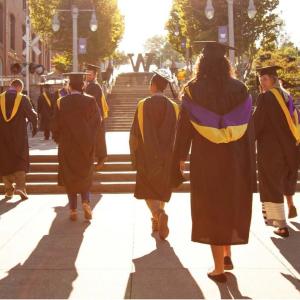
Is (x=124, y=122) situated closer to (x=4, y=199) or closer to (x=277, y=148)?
(x=4, y=199)

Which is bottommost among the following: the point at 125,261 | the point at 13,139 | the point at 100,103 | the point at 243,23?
the point at 125,261

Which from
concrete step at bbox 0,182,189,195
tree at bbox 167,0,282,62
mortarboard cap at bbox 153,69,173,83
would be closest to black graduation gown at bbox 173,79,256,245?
mortarboard cap at bbox 153,69,173,83

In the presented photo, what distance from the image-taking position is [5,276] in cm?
472

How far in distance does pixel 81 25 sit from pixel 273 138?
39.3 m

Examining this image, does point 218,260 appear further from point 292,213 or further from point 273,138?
point 292,213

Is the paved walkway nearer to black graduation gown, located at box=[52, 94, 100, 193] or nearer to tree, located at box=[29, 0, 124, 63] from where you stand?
black graduation gown, located at box=[52, 94, 100, 193]

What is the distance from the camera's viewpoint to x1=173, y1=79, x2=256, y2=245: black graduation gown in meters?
4.56

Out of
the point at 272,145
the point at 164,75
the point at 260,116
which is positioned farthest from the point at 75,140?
the point at 272,145

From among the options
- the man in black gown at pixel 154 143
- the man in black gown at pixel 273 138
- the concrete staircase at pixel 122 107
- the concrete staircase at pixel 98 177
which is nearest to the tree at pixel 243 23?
the concrete staircase at pixel 122 107

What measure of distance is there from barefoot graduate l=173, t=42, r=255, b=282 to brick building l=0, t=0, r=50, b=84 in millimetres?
35308

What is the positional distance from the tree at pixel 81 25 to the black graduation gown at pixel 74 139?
121ft

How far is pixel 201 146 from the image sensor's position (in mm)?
4652

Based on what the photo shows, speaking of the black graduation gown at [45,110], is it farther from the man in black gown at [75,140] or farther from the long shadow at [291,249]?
the long shadow at [291,249]

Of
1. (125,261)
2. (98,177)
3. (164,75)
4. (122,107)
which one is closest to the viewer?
(125,261)
